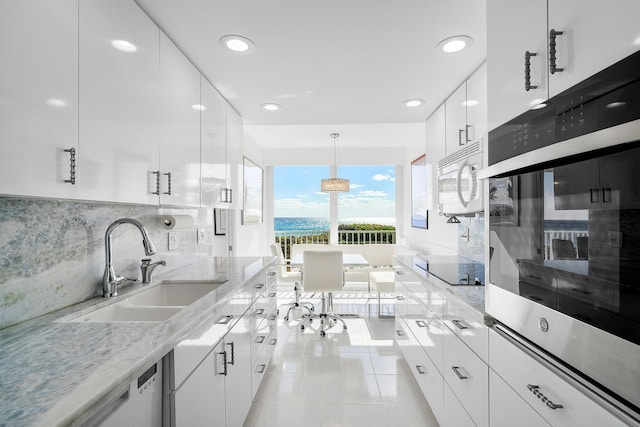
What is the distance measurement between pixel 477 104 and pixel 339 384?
88.9 inches

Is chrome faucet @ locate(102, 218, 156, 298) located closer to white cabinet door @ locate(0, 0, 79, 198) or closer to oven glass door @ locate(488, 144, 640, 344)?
white cabinet door @ locate(0, 0, 79, 198)

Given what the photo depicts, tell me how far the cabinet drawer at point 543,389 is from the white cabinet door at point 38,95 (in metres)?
1.54

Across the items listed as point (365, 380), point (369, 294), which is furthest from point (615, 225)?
point (369, 294)

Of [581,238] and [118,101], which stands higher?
[118,101]

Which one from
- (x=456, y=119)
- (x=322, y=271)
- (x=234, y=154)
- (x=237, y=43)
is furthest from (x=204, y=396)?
(x=322, y=271)

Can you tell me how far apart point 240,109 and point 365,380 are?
2531 mm

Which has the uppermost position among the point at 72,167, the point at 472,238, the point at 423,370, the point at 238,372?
the point at 72,167

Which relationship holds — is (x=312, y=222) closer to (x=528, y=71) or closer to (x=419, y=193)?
(x=419, y=193)

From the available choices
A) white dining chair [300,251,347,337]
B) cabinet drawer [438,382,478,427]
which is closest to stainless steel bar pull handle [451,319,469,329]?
cabinet drawer [438,382,478,427]

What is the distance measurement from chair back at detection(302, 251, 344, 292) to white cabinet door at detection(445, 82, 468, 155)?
1.79 m

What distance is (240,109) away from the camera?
2.85m

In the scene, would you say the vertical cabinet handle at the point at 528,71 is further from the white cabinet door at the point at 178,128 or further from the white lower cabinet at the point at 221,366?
the white cabinet door at the point at 178,128

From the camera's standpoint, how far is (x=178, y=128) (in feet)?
5.93

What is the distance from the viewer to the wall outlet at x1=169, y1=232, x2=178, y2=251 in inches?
88.6
